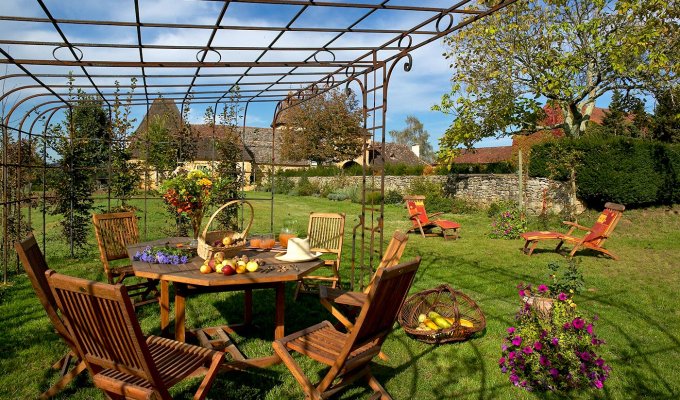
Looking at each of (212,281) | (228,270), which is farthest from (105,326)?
(228,270)

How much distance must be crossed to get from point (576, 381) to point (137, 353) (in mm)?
2923

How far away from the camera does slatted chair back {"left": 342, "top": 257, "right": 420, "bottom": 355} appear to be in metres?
2.58

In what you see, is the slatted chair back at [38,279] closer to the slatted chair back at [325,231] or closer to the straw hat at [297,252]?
the straw hat at [297,252]

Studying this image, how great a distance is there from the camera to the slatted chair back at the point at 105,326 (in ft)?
7.16

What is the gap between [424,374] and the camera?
359 cm

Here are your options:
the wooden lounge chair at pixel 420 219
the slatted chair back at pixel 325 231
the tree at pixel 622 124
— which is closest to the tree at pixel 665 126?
the tree at pixel 622 124

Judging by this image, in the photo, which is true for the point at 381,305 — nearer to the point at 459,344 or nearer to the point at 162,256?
the point at 459,344

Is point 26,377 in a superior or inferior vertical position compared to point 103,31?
inferior

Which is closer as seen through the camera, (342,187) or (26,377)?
(26,377)

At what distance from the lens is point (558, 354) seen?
11.0 ft

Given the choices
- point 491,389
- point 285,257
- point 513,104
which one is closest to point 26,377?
point 285,257

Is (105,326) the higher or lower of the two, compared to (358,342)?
higher

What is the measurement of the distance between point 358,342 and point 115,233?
373 centimetres

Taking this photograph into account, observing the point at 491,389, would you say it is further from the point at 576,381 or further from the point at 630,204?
the point at 630,204
